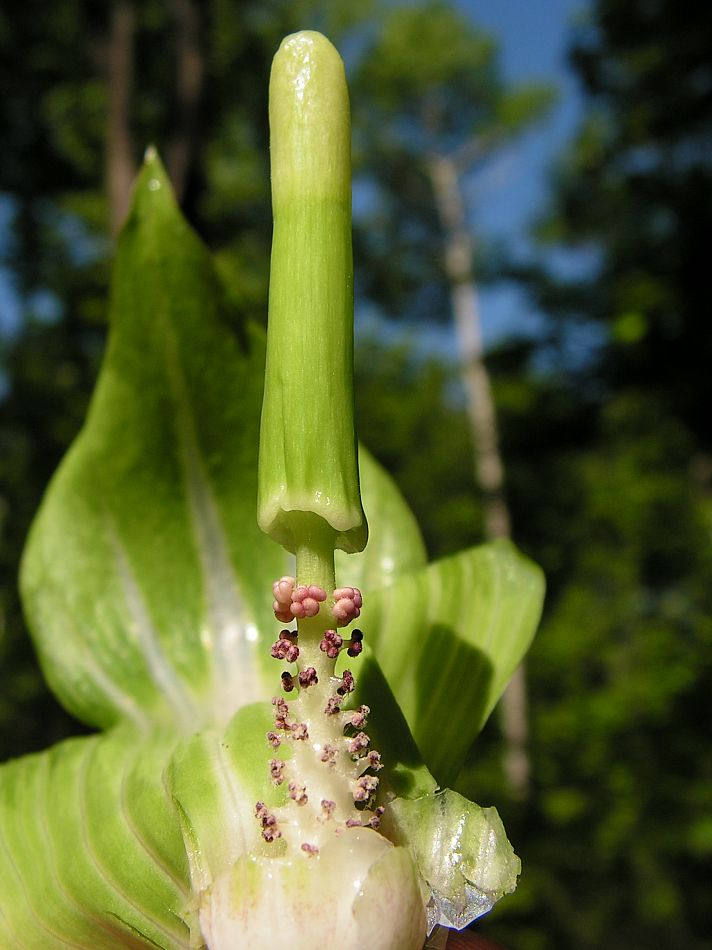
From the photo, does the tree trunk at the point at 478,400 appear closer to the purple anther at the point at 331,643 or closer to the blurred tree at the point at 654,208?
the blurred tree at the point at 654,208

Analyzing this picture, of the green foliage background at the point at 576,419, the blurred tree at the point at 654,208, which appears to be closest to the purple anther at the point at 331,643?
the green foliage background at the point at 576,419

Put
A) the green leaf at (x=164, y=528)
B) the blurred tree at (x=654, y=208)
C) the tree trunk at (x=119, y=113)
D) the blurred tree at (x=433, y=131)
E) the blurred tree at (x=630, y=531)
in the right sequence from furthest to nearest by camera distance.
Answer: the blurred tree at (x=433, y=131)
the blurred tree at (x=630, y=531)
the blurred tree at (x=654, y=208)
the tree trunk at (x=119, y=113)
the green leaf at (x=164, y=528)

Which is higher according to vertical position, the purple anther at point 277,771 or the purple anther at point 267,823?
the purple anther at point 277,771

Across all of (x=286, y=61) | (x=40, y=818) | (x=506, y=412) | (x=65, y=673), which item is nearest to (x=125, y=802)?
(x=40, y=818)

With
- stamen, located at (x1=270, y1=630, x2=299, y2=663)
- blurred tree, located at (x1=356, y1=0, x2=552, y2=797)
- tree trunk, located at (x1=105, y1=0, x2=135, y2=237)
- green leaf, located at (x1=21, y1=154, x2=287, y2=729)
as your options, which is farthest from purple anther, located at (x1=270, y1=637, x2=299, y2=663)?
blurred tree, located at (x1=356, y1=0, x2=552, y2=797)

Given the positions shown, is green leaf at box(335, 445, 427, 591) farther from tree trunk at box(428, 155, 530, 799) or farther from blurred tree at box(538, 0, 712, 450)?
→ tree trunk at box(428, 155, 530, 799)

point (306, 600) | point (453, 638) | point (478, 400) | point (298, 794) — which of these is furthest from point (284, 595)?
point (478, 400)

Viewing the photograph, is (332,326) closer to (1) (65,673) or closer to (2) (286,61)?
(2) (286,61)
